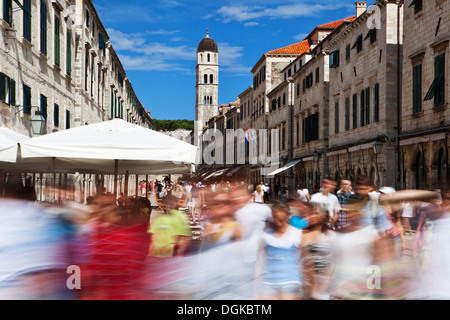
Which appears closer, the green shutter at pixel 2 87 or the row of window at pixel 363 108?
the green shutter at pixel 2 87

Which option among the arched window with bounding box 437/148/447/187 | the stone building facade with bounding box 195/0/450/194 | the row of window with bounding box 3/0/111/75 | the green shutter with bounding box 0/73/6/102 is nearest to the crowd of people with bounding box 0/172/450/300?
the stone building facade with bounding box 195/0/450/194

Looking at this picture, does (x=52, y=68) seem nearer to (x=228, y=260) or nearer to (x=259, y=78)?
(x=228, y=260)

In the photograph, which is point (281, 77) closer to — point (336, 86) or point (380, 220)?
point (336, 86)

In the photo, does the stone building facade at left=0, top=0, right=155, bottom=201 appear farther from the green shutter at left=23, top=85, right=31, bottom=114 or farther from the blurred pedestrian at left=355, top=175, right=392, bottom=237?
the blurred pedestrian at left=355, top=175, right=392, bottom=237

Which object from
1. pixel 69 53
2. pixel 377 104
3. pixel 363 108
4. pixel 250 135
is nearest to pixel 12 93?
pixel 69 53

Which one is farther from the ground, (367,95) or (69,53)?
(69,53)

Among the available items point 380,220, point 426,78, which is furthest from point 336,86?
point 380,220

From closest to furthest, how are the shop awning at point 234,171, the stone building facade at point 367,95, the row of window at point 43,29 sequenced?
the row of window at point 43,29 → the stone building facade at point 367,95 → the shop awning at point 234,171

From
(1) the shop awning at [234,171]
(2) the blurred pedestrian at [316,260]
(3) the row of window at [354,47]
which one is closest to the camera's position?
(2) the blurred pedestrian at [316,260]

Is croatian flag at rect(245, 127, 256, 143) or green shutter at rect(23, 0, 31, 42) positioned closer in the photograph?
green shutter at rect(23, 0, 31, 42)

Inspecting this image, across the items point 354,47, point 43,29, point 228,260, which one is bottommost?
point 228,260

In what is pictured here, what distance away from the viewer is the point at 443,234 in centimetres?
559

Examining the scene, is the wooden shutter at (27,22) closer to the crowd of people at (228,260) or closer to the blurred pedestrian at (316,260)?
the crowd of people at (228,260)

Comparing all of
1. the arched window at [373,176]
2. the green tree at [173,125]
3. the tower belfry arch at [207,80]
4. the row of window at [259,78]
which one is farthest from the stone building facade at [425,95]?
the green tree at [173,125]
